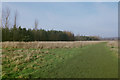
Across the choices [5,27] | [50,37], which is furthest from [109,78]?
[50,37]

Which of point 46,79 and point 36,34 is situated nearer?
point 46,79

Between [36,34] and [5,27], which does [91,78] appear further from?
[36,34]

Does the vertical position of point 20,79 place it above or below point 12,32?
below

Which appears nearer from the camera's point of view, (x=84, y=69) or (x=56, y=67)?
(x=84, y=69)

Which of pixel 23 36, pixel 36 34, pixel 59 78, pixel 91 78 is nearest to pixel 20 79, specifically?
pixel 59 78

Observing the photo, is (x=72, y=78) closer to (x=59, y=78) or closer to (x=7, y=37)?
(x=59, y=78)

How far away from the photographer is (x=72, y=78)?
260 cm

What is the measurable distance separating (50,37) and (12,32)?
1878 centimetres

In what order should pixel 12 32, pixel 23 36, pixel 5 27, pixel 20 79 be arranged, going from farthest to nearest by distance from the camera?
pixel 23 36, pixel 12 32, pixel 5 27, pixel 20 79

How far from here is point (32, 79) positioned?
2465 millimetres

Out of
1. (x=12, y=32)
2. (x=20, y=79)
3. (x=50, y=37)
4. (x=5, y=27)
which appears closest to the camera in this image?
(x=20, y=79)

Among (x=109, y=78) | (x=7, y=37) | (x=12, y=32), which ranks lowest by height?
(x=109, y=78)

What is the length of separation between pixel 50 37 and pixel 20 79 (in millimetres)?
35429

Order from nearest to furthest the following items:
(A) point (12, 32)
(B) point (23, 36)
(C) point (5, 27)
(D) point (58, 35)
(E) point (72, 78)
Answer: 1. (E) point (72, 78)
2. (C) point (5, 27)
3. (A) point (12, 32)
4. (B) point (23, 36)
5. (D) point (58, 35)
